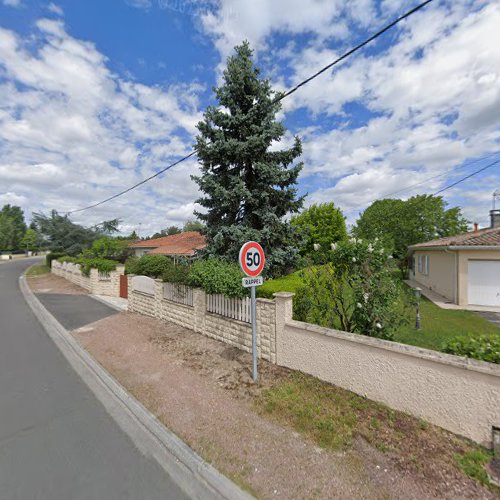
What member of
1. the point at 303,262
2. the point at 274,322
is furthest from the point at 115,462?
the point at 303,262

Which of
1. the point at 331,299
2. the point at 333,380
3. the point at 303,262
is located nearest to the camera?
the point at 333,380

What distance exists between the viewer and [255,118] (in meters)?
9.32

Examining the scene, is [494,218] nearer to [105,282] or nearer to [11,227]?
[105,282]

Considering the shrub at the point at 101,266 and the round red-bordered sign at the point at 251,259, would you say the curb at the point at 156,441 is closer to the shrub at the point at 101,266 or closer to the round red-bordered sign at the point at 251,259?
the round red-bordered sign at the point at 251,259

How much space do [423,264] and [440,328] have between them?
35.7 ft

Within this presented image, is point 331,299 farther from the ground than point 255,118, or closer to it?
closer to it

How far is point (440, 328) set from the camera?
7.70 m

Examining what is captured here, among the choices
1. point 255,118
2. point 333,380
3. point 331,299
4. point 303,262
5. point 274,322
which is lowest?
point 333,380

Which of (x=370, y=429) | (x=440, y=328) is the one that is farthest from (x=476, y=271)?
(x=370, y=429)

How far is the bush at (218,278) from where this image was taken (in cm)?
595

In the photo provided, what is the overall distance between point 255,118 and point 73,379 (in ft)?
29.9

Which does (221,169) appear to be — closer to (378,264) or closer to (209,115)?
(209,115)

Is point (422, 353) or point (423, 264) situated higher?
point (423, 264)

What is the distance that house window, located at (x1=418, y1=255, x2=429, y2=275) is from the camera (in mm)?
15984
